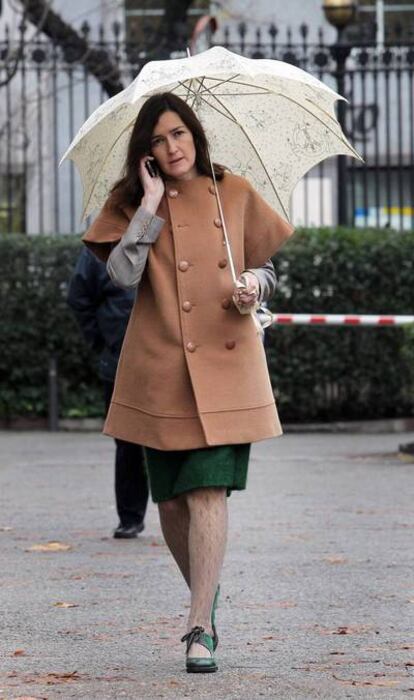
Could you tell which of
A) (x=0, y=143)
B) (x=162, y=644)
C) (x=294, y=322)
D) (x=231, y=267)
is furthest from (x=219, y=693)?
(x=0, y=143)

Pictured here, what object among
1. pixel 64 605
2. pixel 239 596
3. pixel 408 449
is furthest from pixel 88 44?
→ pixel 64 605

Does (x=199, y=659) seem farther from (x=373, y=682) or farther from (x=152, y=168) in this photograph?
(x=152, y=168)

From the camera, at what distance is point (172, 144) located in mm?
5914

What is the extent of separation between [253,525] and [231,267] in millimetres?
4068

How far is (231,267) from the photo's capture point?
19.4 ft

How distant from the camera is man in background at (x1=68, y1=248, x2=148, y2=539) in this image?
9195 millimetres

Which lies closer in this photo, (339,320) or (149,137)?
(149,137)

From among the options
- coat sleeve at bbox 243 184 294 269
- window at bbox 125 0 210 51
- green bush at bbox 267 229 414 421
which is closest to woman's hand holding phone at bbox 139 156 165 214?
coat sleeve at bbox 243 184 294 269

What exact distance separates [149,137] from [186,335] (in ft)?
2.14

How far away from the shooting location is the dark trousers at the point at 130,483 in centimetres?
920

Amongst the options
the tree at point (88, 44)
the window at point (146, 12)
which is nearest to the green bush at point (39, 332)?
the tree at point (88, 44)

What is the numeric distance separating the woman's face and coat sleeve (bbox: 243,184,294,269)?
28 centimetres

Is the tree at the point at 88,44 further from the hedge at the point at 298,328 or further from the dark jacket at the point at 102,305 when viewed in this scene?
the dark jacket at the point at 102,305

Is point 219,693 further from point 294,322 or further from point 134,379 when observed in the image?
point 294,322
